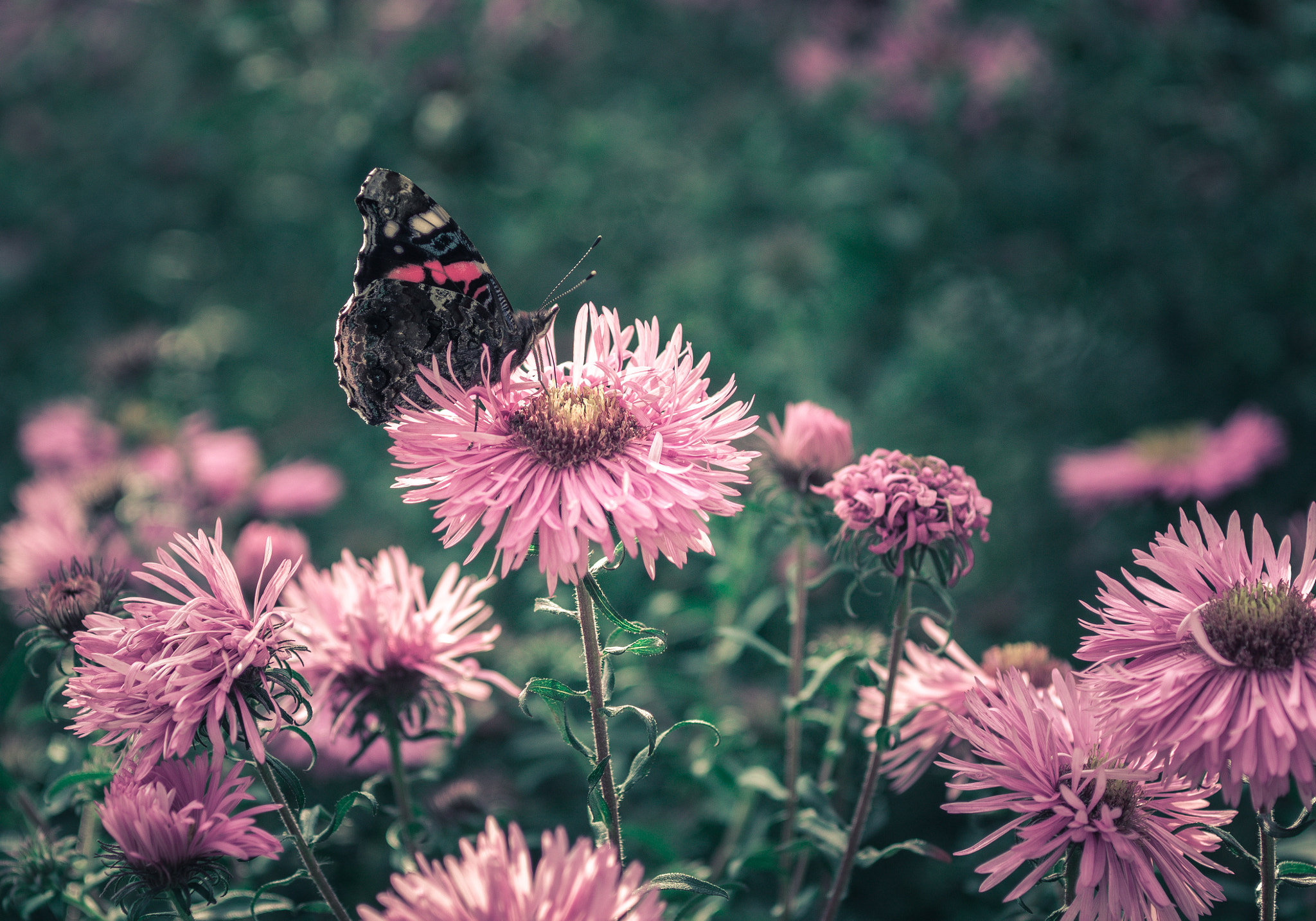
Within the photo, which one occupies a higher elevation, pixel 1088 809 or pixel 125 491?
pixel 125 491

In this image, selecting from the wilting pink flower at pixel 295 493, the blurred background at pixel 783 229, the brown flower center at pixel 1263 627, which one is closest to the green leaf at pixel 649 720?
the brown flower center at pixel 1263 627

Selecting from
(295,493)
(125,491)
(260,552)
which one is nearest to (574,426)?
(260,552)

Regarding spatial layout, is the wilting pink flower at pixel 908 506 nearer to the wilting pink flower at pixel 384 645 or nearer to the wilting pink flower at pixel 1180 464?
the wilting pink flower at pixel 384 645

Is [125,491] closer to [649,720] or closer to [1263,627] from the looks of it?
[649,720]

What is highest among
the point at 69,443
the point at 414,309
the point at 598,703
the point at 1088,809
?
the point at 69,443

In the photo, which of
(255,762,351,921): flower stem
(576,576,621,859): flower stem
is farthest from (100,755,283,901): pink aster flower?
(576,576,621,859): flower stem

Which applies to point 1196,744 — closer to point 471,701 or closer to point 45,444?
point 471,701

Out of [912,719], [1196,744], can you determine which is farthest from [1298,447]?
[1196,744]
